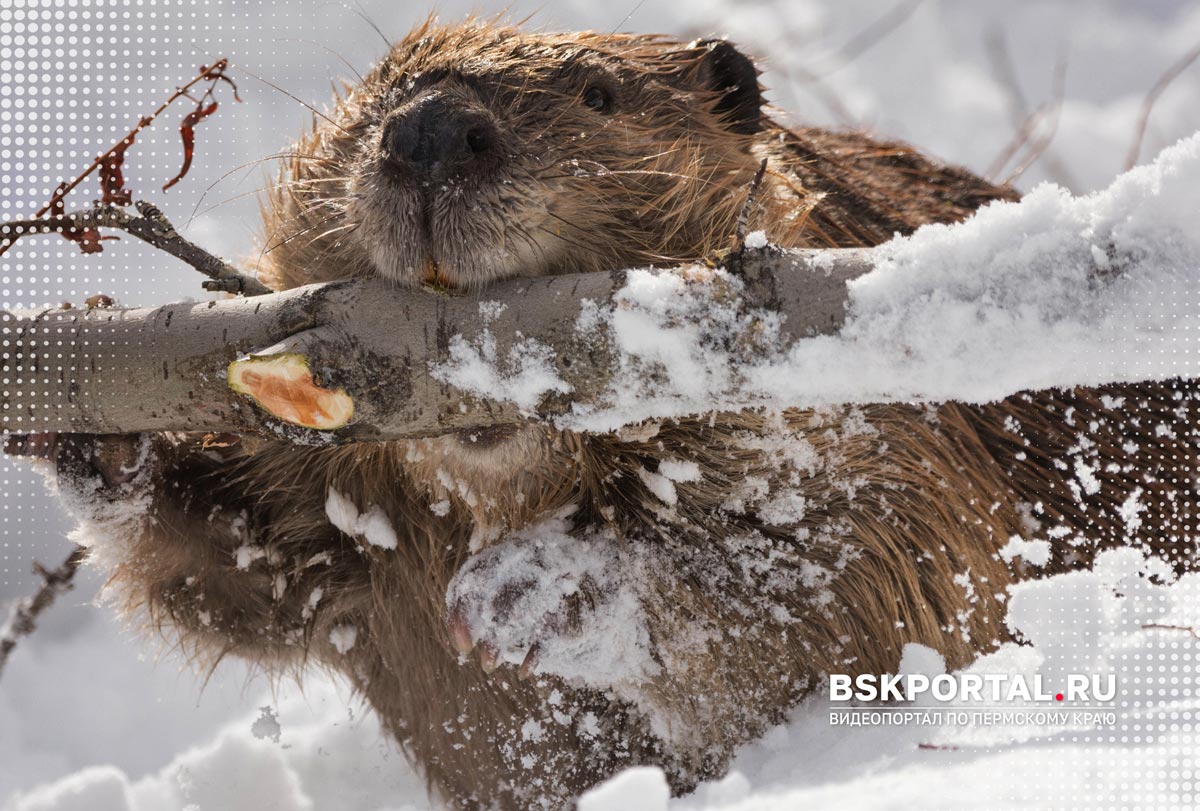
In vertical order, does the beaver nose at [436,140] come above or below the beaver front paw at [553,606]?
above

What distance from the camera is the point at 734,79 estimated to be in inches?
109

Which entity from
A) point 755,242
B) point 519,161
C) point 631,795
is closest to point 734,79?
point 519,161

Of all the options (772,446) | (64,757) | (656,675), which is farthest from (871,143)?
(64,757)

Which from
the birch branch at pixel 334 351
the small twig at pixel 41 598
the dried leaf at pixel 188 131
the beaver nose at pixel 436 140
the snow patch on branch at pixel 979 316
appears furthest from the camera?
the small twig at pixel 41 598

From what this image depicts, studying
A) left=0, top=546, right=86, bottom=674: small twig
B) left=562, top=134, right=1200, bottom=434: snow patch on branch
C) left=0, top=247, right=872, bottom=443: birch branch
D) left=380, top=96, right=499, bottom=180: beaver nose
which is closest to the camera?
left=562, top=134, right=1200, bottom=434: snow patch on branch

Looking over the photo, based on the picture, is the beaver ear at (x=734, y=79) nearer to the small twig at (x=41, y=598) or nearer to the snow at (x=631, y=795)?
the snow at (x=631, y=795)

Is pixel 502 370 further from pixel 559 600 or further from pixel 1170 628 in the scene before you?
pixel 1170 628

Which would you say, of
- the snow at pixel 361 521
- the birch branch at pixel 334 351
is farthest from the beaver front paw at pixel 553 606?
the birch branch at pixel 334 351

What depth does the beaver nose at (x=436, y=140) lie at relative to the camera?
1903 mm

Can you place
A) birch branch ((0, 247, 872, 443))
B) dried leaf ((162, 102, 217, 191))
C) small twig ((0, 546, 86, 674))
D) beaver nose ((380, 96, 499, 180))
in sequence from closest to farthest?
birch branch ((0, 247, 872, 443))
beaver nose ((380, 96, 499, 180))
dried leaf ((162, 102, 217, 191))
small twig ((0, 546, 86, 674))

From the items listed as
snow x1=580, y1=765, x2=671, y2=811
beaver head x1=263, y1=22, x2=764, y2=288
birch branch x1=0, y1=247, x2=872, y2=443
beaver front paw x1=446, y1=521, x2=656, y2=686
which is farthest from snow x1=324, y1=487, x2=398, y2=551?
snow x1=580, y1=765, x2=671, y2=811

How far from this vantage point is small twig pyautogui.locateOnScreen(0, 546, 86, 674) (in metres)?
3.12

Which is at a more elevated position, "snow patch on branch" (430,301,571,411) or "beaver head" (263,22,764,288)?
"beaver head" (263,22,764,288)

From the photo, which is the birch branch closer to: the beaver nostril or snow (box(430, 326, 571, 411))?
snow (box(430, 326, 571, 411))
